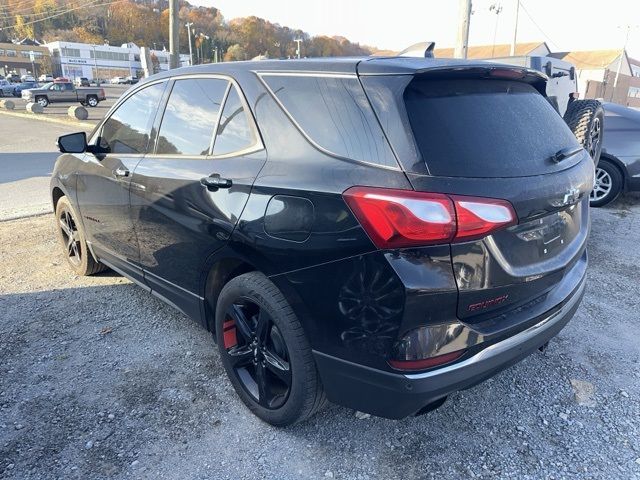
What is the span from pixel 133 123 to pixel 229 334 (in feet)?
5.54

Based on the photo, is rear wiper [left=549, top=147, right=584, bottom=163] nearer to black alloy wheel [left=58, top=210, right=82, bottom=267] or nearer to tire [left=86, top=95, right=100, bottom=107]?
black alloy wheel [left=58, top=210, right=82, bottom=267]

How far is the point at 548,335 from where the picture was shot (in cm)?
218

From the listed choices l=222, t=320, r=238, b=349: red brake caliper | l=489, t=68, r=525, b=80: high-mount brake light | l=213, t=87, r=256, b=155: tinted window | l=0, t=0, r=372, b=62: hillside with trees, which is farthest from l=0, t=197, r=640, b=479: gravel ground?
l=0, t=0, r=372, b=62: hillside with trees

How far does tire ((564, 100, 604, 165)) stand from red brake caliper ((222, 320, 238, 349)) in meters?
3.63

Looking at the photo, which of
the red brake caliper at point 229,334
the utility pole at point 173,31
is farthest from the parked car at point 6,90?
the red brake caliper at point 229,334

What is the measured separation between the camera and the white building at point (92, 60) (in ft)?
302

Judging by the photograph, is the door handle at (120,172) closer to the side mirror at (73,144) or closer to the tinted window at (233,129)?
the side mirror at (73,144)

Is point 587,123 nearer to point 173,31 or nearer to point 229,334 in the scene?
point 229,334

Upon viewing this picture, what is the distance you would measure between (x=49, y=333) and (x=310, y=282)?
2377 millimetres

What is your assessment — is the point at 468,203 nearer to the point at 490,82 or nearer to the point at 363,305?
the point at 363,305

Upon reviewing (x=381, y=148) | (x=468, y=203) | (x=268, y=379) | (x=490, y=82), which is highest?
(x=490, y=82)

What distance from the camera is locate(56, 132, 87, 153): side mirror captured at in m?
3.54

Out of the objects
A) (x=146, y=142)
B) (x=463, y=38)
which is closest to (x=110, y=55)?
(x=463, y=38)

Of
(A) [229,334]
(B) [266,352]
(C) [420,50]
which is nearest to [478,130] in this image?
(C) [420,50]
